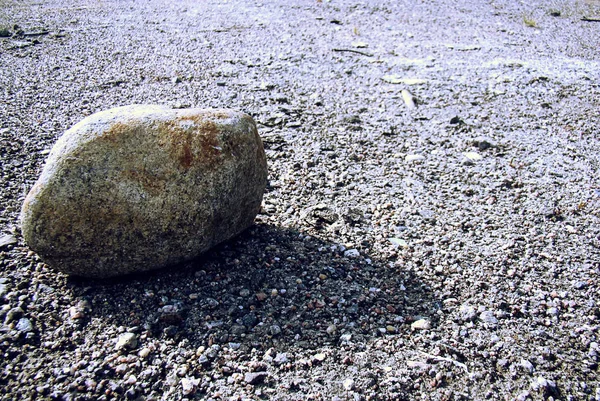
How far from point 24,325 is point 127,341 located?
1.58 feet

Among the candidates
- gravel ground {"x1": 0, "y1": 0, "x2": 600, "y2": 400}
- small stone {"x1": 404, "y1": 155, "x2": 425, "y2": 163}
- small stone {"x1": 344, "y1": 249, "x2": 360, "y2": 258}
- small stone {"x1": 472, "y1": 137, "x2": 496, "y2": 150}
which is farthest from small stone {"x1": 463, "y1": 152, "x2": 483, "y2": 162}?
small stone {"x1": 344, "y1": 249, "x2": 360, "y2": 258}

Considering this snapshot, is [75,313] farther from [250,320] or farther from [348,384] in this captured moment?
[348,384]

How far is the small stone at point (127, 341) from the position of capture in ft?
7.06

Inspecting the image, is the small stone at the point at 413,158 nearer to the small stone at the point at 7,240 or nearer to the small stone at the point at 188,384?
the small stone at the point at 188,384

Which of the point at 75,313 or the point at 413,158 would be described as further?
the point at 413,158

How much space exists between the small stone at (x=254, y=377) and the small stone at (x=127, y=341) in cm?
51

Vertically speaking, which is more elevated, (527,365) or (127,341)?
(127,341)

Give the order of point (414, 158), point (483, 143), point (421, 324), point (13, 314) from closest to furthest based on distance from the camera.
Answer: point (13, 314) < point (421, 324) < point (414, 158) < point (483, 143)

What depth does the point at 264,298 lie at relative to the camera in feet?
8.11

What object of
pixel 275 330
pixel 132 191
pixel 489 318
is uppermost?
pixel 132 191

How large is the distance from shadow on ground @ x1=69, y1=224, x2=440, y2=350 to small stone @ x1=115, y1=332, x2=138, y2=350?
5 cm

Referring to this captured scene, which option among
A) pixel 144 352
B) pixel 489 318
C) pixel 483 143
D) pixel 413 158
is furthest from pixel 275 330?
pixel 483 143

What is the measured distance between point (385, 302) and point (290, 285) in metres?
0.48

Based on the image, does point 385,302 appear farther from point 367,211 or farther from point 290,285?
point 367,211
